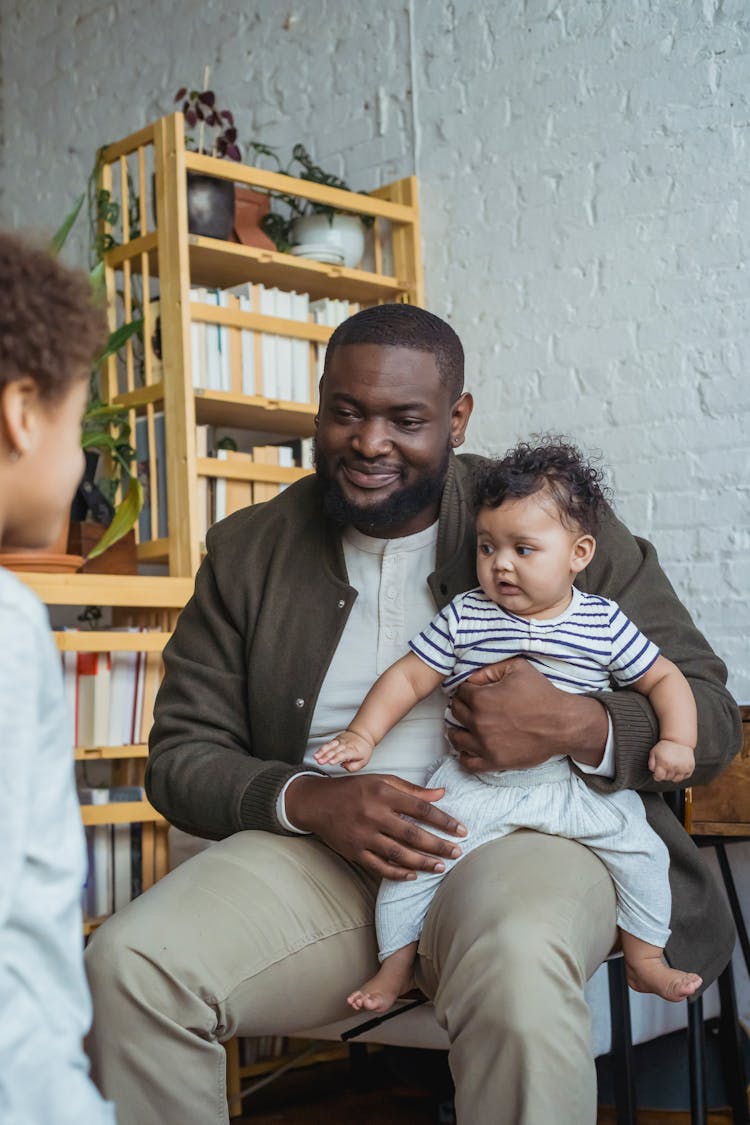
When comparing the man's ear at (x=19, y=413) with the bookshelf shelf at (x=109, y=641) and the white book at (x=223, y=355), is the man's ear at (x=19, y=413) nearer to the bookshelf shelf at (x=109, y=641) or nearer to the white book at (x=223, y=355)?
the bookshelf shelf at (x=109, y=641)

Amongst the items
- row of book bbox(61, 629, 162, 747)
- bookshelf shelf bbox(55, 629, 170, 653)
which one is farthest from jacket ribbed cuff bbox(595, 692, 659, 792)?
row of book bbox(61, 629, 162, 747)

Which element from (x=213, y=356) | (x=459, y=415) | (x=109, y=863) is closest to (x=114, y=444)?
(x=213, y=356)

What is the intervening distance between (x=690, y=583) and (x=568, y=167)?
3.73 ft

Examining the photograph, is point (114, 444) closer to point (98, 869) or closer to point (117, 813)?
point (117, 813)

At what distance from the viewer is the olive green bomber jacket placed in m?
1.83

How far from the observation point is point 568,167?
10.8 feet

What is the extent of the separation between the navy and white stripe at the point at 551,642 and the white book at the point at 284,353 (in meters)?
1.77

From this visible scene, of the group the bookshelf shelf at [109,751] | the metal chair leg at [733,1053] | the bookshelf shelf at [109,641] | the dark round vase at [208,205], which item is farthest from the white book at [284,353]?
the metal chair leg at [733,1053]

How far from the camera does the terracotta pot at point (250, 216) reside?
3537 millimetres

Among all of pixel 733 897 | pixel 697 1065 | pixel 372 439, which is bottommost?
pixel 697 1065

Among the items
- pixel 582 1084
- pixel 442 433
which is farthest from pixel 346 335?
pixel 582 1084

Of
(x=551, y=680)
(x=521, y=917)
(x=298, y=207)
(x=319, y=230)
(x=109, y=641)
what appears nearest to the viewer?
(x=521, y=917)

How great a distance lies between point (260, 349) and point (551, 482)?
1.84 metres

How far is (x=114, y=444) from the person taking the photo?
10.5ft
